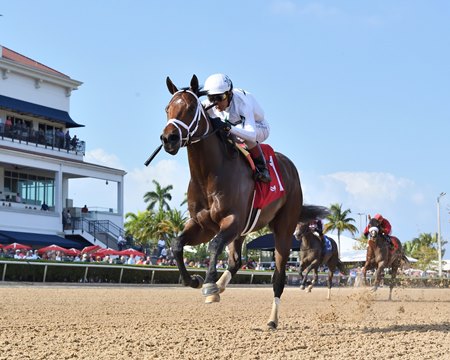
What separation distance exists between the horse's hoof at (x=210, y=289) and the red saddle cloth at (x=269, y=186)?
1409 mm

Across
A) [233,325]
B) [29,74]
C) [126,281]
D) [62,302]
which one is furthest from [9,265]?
[29,74]

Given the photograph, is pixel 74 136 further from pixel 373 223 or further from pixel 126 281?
pixel 373 223

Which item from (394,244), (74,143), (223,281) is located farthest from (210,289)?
(74,143)

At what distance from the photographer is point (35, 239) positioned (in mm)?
34344

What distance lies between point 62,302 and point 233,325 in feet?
17.9

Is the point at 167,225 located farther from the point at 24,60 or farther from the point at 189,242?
the point at 189,242

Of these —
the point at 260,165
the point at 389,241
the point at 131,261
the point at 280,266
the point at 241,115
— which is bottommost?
the point at 131,261

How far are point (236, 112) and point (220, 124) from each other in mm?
526

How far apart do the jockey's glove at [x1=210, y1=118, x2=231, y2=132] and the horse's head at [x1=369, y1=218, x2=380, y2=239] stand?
11.6 metres

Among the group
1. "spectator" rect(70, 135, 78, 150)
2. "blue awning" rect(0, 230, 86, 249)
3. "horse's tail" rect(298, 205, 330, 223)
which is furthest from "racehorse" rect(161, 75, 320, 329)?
"spectator" rect(70, 135, 78, 150)

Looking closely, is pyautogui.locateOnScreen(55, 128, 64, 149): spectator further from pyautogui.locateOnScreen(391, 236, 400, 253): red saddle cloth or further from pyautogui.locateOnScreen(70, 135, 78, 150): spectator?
pyautogui.locateOnScreen(391, 236, 400, 253): red saddle cloth

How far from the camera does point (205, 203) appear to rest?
7836 millimetres

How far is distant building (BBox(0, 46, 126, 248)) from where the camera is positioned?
36719 mm

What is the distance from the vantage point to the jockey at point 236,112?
8062mm
